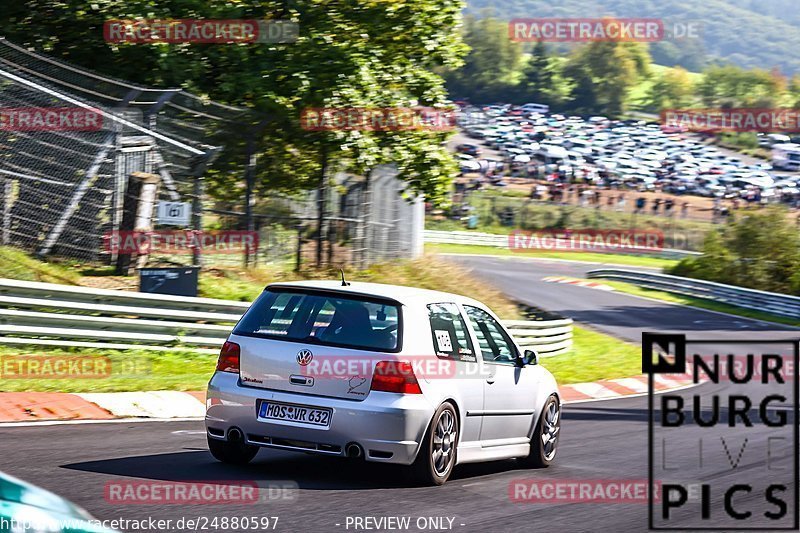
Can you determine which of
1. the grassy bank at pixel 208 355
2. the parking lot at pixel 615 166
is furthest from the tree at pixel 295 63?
the parking lot at pixel 615 166

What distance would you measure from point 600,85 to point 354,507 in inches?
6406

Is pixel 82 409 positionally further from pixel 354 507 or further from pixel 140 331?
pixel 354 507

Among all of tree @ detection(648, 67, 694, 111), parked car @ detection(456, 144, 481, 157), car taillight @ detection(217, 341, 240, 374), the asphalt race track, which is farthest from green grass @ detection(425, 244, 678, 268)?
tree @ detection(648, 67, 694, 111)

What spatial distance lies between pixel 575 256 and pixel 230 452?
54840mm

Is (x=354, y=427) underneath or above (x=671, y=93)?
underneath

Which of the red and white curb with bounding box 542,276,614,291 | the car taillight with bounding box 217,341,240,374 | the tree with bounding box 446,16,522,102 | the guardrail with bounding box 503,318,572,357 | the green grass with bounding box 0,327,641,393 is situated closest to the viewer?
the car taillight with bounding box 217,341,240,374

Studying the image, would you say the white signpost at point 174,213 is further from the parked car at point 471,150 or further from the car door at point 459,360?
the parked car at point 471,150

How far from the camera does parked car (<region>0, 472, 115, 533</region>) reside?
3.13 m

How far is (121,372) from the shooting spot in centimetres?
1295

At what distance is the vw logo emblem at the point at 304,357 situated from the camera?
7668mm

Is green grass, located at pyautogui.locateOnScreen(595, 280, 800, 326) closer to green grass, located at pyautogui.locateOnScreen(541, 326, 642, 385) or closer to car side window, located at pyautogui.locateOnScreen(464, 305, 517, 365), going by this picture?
green grass, located at pyautogui.locateOnScreen(541, 326, 642, 385)

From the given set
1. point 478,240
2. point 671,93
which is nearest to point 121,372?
point 478,240

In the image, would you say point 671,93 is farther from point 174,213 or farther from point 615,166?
point 174,213

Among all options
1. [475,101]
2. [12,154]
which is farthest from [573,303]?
[475,101]
